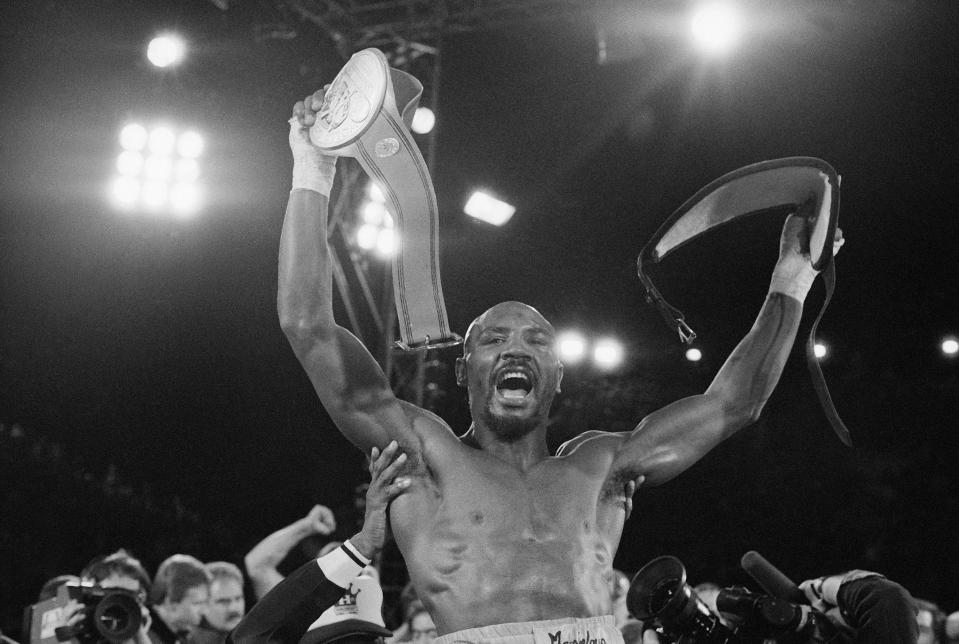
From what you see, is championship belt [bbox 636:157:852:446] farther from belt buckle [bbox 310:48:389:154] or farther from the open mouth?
belt buckle [bbox 310:48:389:154]

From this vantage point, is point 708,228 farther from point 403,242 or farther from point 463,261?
point 463,261

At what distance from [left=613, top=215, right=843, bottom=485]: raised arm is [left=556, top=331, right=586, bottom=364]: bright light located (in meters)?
6.18

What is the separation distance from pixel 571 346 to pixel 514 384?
662cm

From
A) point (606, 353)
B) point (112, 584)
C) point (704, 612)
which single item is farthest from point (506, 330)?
point (606, 353)

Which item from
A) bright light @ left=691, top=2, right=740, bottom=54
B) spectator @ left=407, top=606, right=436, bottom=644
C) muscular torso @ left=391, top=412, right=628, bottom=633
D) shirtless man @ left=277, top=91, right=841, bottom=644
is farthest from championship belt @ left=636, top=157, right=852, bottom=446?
bright light @ left=691, top=2, right=740, bottom=54

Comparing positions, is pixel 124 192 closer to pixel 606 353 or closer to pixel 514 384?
pixel 514 384

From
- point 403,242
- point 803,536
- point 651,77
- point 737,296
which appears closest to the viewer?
point 403,242

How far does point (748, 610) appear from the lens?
282 cm

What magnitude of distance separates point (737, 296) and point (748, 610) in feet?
25.2

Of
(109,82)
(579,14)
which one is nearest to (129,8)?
(109,82)

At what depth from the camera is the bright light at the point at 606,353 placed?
9.45 metres

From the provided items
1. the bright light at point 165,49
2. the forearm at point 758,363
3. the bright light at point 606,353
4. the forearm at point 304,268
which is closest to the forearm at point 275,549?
the forearm at point 304,268

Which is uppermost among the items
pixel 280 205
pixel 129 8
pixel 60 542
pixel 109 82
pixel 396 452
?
pixel 129 8

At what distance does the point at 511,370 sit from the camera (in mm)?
2590
